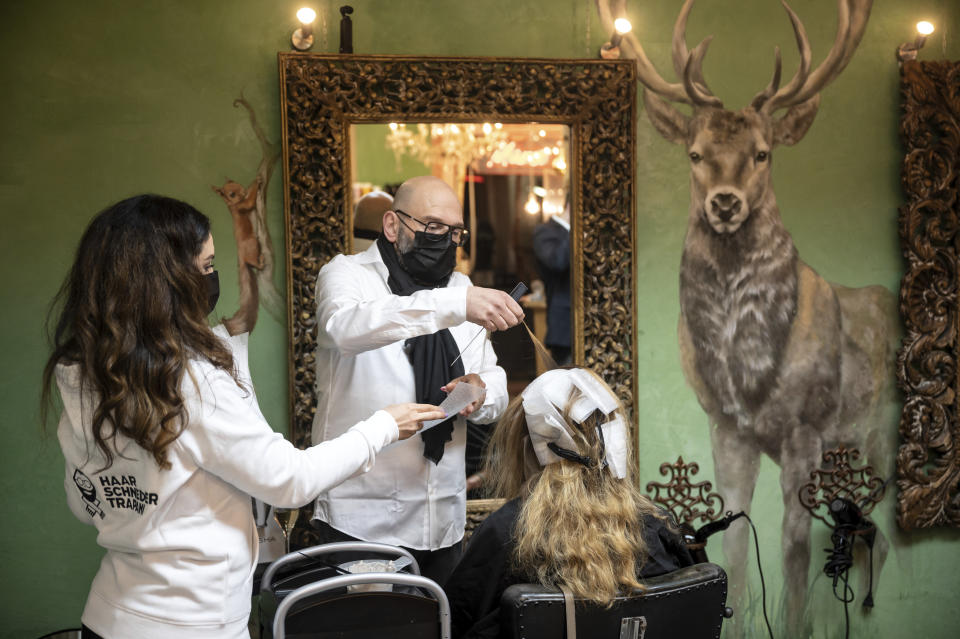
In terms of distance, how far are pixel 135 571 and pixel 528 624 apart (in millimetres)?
765

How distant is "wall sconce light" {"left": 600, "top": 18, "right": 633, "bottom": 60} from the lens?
10.2ft

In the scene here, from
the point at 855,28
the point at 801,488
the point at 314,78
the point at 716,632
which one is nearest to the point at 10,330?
the point at 314,78

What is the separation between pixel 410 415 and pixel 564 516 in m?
0.41

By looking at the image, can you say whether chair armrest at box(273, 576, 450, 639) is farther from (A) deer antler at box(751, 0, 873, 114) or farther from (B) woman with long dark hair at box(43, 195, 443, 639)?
(A) deer antler at box(751, 0, 873, 114)

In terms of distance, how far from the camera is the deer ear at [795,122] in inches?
128

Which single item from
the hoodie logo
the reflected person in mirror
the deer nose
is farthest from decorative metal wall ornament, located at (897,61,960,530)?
the hoodie logo

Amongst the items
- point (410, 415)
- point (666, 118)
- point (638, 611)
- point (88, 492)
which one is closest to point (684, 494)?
point (666, 118)

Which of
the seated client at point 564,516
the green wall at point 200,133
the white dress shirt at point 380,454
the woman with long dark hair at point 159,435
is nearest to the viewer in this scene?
the woman with long dark hair at point 159,435

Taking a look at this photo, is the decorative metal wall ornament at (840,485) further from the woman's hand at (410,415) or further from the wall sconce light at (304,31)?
the wall sconce light at (304,31)

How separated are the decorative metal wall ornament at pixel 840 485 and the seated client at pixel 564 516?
5.00 feet

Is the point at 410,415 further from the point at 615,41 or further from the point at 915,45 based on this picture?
the point at 915,45

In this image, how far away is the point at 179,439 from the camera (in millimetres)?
1536

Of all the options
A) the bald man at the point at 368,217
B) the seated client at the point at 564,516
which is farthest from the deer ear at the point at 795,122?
the seated client at the point at 564,516

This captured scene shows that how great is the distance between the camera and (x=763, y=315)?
10.7 feet
